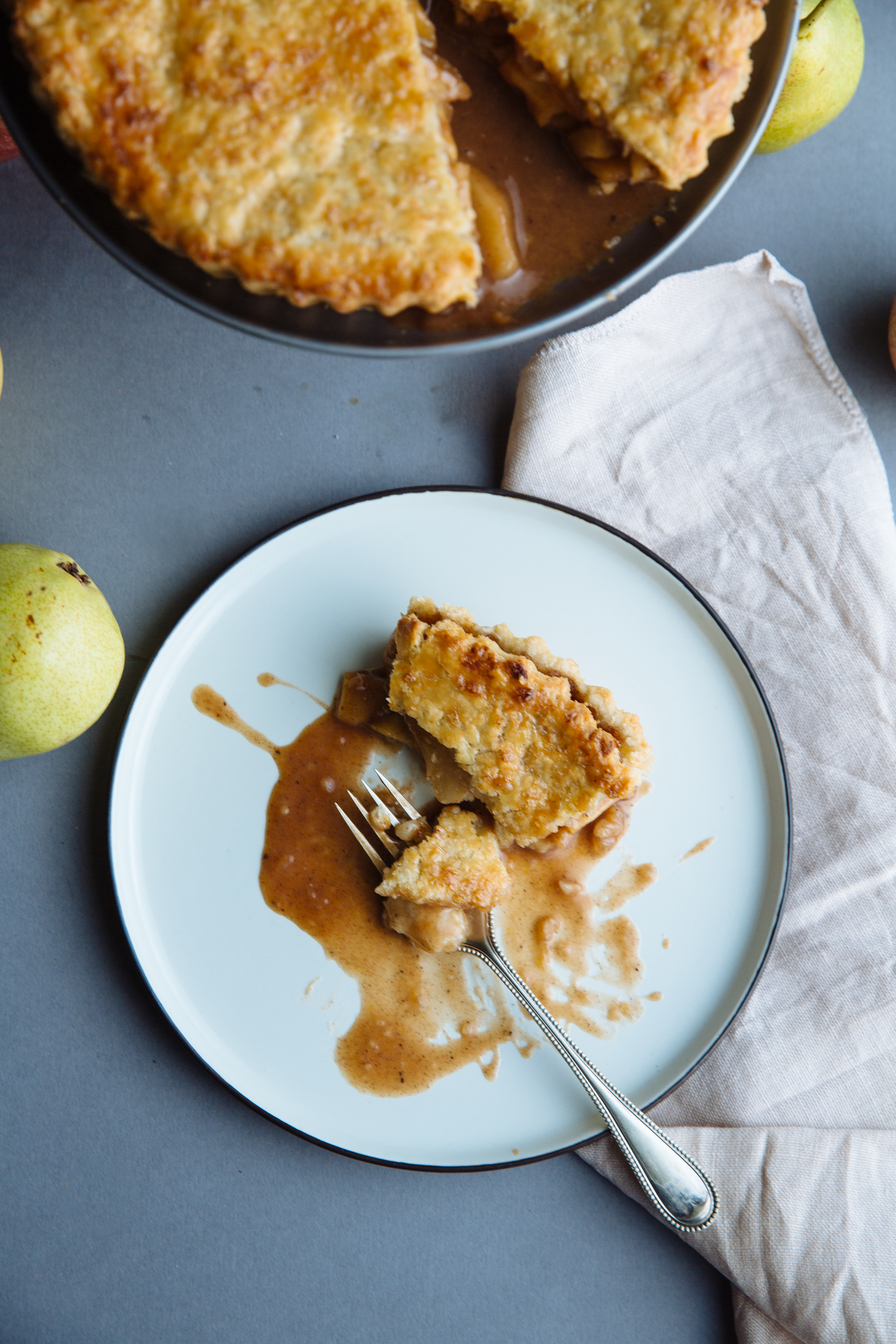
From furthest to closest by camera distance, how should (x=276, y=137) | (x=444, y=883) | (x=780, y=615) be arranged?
(x=780, y=615) < (x=444, y=883) < (x=276, y=137)

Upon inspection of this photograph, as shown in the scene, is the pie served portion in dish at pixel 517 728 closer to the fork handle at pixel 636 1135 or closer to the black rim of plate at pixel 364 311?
the fork handle at pixel 636 1135

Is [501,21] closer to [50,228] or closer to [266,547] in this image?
[266,547]

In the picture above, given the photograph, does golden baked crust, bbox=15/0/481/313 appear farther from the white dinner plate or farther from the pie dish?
the white dinner plate

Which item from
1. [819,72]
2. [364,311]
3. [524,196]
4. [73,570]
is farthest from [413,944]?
[819,72]

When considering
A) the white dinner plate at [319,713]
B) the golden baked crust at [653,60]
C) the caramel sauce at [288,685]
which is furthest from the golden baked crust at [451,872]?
the golden baked crust at [653,60]

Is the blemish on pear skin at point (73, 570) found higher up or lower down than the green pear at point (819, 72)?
lower down

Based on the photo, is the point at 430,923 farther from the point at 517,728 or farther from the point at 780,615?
the point at 780,615
